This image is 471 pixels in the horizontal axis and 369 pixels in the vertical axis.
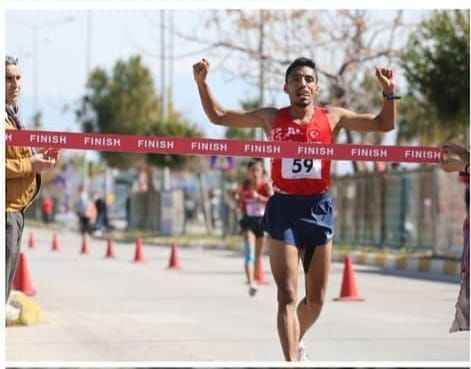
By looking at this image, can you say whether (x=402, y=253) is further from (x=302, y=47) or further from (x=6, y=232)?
(x=6, y=232)

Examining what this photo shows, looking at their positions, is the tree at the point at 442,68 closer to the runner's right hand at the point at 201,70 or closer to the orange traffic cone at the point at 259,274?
the orange traffic cone at the point at 259,274

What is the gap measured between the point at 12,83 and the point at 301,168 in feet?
5.11

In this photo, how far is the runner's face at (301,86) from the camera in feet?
23.7

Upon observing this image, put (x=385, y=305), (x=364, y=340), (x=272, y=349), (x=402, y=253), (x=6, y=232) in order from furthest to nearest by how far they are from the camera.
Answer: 1. (x=402, y=253)
2. (x=385, y=305)
3. (x=364, y=340)
4. (x=272, y=349)
5. (x=6, y=232)

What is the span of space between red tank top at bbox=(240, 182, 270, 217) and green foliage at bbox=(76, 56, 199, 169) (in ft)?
120

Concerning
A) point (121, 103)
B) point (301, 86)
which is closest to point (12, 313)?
point (301, 86)

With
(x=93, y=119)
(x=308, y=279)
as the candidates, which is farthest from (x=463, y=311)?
(x=93, y=119)

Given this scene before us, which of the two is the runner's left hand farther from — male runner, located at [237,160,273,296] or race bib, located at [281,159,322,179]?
male runner, located at [237,160,273,296]

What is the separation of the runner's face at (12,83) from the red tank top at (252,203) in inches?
345

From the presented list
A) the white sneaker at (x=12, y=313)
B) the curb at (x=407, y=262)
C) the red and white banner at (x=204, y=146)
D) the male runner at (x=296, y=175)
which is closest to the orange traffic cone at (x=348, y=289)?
the white sneaker at (x=12, y=313)

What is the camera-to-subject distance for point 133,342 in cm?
996

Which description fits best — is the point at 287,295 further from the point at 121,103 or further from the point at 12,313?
the point at 121,103

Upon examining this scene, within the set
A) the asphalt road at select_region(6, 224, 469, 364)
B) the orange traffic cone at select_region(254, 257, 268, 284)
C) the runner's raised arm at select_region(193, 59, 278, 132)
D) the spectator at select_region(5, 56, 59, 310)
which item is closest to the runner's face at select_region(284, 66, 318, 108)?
the runner's raised arm at select_region(193, 59, 278, 132)

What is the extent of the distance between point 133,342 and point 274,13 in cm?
2027
